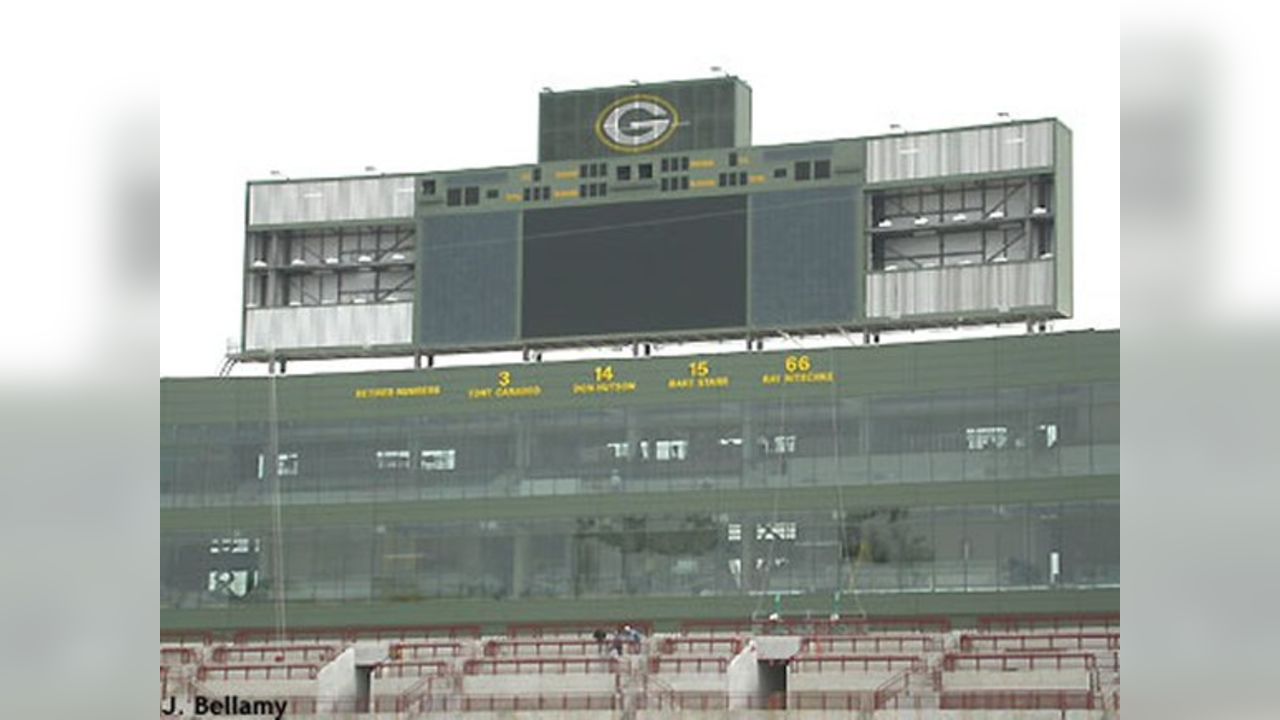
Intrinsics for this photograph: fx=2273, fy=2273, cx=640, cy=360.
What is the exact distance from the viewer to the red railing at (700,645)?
40.1m

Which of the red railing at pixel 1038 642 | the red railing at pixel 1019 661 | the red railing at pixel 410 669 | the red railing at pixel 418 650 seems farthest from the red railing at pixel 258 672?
the red railing at pixel 1038 642

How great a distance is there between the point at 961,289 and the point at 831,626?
322 inches

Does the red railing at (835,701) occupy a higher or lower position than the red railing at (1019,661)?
lower

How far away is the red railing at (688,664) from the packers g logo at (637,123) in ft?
62.6

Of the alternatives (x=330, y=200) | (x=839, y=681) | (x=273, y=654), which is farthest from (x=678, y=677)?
(x=330, y=200)

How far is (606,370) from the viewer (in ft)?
178

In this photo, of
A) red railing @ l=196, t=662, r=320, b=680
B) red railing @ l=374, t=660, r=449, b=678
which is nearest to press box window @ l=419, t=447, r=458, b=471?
red railing @ l=374, t=660, r=449, b=678

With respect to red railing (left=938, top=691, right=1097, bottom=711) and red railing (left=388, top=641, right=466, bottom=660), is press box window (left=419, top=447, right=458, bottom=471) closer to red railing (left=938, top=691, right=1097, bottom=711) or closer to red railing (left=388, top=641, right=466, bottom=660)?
red railing (left=388, top=641, right=466, bottom=660)

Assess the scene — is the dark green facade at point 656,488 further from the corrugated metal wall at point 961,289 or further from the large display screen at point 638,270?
the large display screen at point 638,270

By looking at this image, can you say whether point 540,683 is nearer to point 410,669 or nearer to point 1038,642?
point 410,669

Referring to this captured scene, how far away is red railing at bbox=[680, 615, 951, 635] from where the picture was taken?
49562mm

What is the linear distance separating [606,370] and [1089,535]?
1207cm
